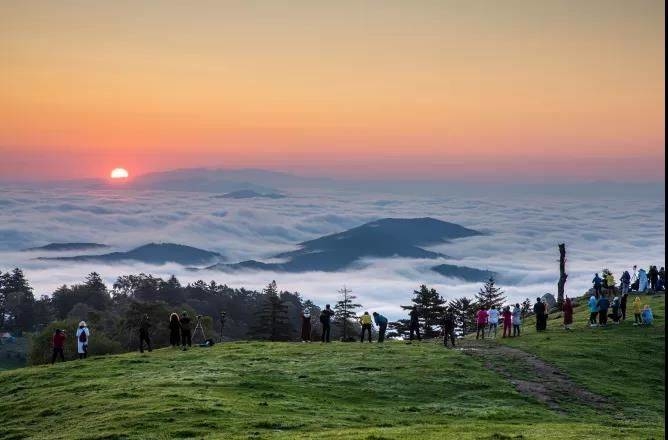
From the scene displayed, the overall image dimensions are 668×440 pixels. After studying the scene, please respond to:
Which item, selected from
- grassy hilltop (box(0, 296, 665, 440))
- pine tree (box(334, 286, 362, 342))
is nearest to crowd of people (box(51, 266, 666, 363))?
grassy hilltop (box(0, 296, 665, 440))

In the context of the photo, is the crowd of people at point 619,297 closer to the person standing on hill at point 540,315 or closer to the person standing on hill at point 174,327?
the person standing on hill at point 540,315

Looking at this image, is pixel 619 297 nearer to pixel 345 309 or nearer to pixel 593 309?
pixel 593 309

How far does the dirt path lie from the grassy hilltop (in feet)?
0.37

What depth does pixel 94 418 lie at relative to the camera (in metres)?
31.4

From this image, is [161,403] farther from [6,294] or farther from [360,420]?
[6,294]

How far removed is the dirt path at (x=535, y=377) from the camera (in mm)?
36312

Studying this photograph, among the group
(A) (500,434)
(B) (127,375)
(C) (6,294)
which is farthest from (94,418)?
(C) (6,294)

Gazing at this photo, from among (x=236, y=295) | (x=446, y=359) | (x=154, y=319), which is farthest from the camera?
(x=236, y=295)

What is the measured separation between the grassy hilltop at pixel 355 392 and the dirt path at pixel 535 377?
0.37 feet

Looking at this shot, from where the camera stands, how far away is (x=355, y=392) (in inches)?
1430

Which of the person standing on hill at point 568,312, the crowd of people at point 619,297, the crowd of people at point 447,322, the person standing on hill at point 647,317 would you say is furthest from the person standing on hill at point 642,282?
the person standing on hill at point 568,312

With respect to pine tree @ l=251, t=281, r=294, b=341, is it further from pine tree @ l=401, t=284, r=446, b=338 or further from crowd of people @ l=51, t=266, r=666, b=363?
crowd of people @ l=51, t=266, r=666, b=363

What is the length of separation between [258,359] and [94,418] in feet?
44.3

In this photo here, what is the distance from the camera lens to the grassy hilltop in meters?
29.2
